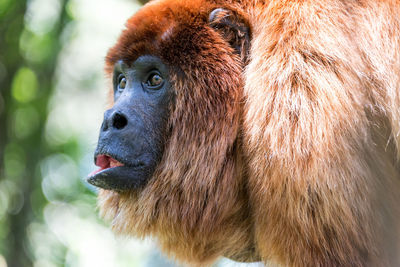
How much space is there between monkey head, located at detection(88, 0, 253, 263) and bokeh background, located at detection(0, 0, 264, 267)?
8.77ft

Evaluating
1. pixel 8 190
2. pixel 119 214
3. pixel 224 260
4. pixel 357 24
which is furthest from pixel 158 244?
pixel 8 190

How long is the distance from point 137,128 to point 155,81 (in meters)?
0.30

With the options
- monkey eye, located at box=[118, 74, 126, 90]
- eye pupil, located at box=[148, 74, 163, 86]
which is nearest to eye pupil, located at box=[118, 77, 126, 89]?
monkey eye, located at box=[118, 74, 126, 90]

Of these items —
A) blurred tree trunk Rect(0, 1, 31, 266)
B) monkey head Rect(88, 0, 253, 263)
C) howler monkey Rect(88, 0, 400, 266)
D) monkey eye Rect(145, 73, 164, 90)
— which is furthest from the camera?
blurred tree trunk Rect(0, 1, 31, 266)

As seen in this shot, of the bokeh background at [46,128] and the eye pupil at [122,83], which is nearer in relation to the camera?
the eye pupil at [122,83]

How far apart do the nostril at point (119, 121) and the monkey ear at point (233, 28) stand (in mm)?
688

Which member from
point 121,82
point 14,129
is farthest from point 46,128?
point 121,82

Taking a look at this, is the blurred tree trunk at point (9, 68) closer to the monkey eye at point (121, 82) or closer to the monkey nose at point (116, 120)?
the monkey eye at point (121, 82)

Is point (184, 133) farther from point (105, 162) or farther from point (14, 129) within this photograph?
point (14, 129)

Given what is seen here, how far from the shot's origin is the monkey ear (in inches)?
106

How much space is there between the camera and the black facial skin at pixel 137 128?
2662 millimetres

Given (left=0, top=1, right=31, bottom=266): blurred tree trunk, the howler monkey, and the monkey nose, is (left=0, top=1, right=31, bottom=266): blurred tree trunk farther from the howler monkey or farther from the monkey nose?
the monkey nose

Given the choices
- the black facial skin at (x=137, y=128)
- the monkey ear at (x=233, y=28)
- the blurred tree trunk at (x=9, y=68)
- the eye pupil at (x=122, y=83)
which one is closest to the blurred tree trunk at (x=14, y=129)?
the blurred tree trunk at (x=9, y=68)

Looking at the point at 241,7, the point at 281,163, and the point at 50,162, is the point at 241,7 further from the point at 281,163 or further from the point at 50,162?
the point at 50,162
